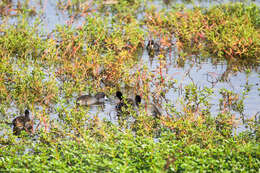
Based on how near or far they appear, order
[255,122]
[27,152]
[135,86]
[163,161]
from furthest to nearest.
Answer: [135,86], [255,122], [27,152], [163,161]

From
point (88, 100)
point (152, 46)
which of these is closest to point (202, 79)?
point (152, 46)

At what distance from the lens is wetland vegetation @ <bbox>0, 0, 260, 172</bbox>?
6.74m

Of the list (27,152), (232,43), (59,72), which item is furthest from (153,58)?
(27,152)

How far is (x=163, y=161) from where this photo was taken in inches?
250

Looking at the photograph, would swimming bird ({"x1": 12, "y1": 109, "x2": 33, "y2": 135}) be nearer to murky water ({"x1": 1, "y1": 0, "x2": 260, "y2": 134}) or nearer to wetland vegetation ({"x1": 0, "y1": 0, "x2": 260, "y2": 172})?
wetland vegetation ({"x1": 0, "y1": 0, "x2": 260, "y2": 172})

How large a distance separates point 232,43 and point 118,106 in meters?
3.46

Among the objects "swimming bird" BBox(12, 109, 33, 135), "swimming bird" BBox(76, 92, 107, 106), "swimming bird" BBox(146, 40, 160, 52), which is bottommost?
"swimming bird" BBox(12, 109, 33, 135)

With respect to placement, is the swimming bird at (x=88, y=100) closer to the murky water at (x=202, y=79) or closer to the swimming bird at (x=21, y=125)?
the murky water at (x=202, y=79)

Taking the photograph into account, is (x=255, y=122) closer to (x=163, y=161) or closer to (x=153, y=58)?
(x=163, y=161)

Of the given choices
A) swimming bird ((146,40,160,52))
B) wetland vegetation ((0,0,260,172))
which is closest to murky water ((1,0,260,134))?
wetland vegetation ((0,0,260,172))

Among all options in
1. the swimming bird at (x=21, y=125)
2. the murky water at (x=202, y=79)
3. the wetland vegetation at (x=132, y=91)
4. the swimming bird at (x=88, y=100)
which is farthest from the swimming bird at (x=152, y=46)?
the swimming bird at (x=21, y=125)

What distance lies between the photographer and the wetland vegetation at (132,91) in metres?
6.74

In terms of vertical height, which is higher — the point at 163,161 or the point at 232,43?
the point at 232,43

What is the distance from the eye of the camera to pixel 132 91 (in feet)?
32.1
